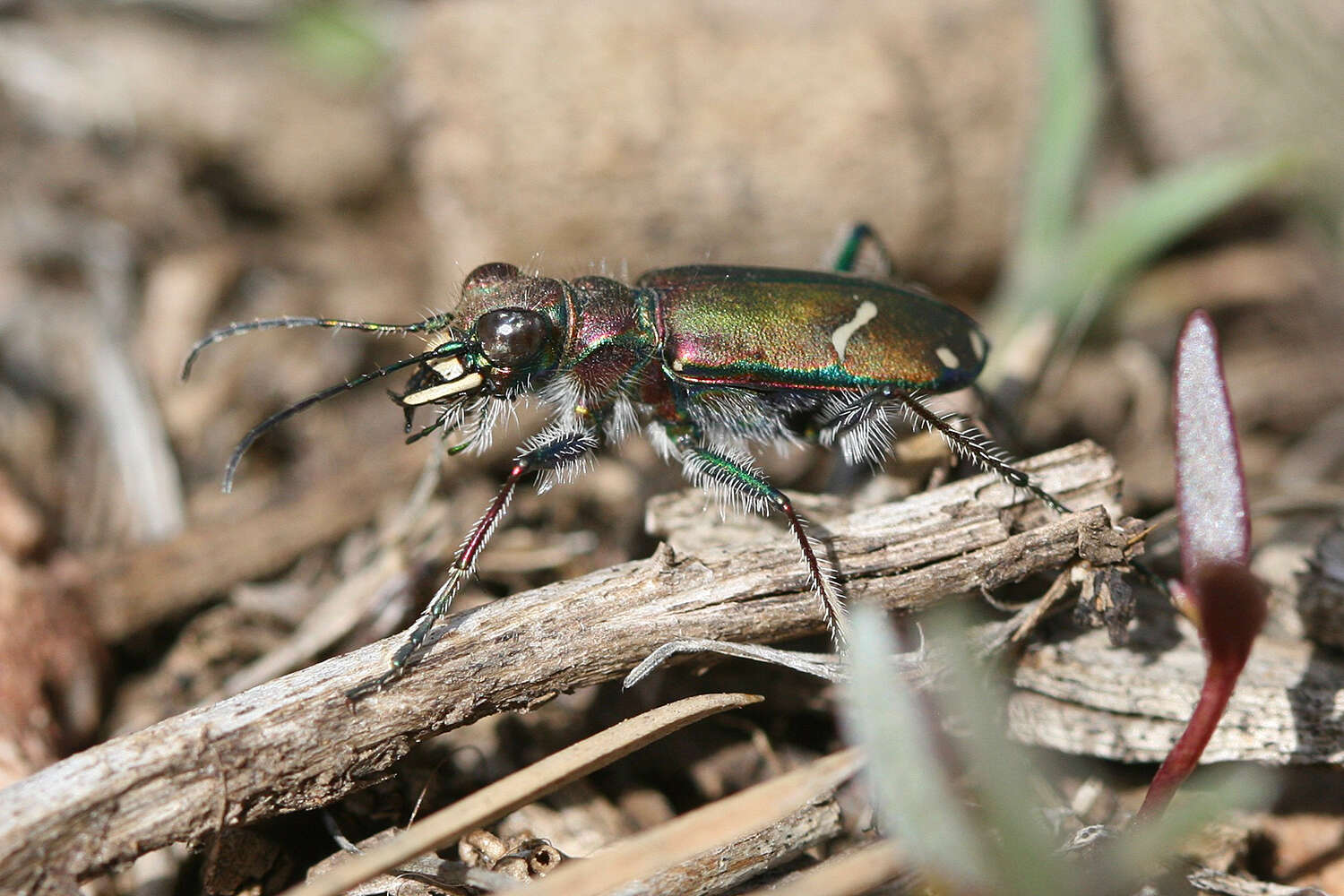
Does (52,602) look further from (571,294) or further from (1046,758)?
(1046,758)

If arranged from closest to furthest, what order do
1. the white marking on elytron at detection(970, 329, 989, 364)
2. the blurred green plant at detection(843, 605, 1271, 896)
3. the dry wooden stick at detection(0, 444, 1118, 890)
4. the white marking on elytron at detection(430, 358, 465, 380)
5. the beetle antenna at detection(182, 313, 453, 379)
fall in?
the blurred green plant at detection(843, 605, 1271, 896) → the dry wooden stick at detection(0, 444, 1118, 890) → the beetle antenna at detection(182, 313, 453, 379) → the white marking on elytron at detection(430, 358, 465, 380) → the white marking on elytron at detection(970, 329, 989, 364)

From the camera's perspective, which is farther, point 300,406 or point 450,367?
point 450,367

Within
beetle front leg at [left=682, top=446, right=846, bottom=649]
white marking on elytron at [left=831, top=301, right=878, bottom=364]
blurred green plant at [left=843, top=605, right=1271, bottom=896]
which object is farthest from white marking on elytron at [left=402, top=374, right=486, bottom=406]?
blurred green plant at [left=843, top=605, right=1271, bottom=896]

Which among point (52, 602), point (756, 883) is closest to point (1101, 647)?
point (756, 883)

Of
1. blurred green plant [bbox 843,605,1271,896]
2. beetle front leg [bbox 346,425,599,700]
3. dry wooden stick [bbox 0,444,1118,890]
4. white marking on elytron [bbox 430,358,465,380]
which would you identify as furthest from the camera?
white marking on elytron [bbox 430,358,465,380]

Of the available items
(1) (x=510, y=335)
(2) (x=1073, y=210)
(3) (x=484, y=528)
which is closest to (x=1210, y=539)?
(3) (x=484, y=528)

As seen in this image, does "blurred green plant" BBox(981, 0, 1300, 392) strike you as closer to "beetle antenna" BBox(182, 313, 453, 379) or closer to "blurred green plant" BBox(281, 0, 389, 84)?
"beetle antenna" BBox(182, 313, 453, 379)

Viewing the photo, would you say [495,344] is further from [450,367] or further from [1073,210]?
[1073,210]
